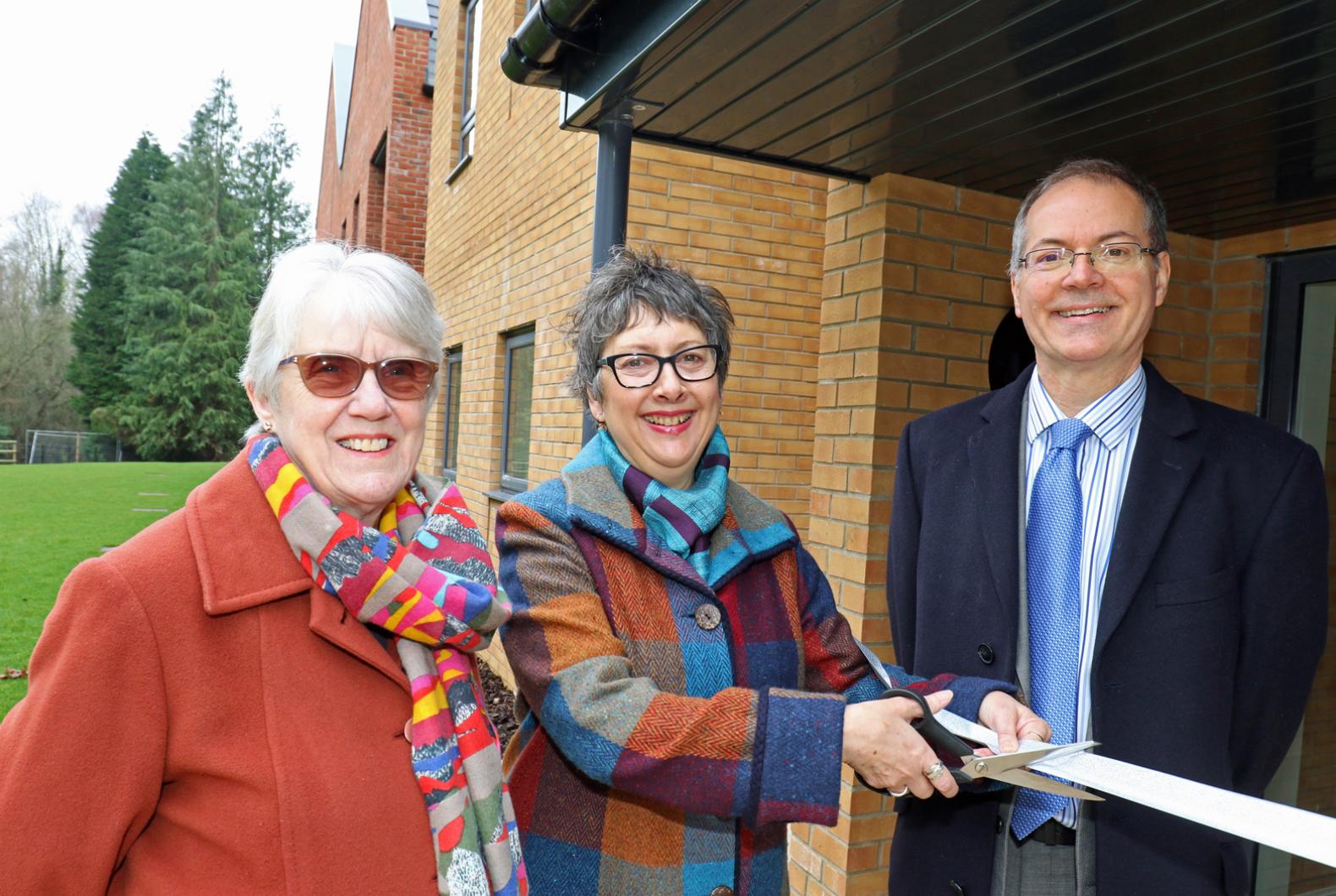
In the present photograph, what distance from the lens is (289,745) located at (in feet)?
4.67

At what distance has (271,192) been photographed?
4538 cm

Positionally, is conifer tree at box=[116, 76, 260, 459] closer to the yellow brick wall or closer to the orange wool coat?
the yellow brick wall

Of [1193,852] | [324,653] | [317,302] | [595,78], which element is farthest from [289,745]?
[595,78]

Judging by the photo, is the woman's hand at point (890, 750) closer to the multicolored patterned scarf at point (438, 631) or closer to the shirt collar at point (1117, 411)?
the multicolored patterned scarf at point (438, 631)

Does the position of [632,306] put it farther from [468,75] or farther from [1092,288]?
[468,75]

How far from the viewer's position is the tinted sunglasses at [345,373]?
1.62 metres

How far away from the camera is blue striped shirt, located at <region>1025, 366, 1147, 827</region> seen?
2.02 m

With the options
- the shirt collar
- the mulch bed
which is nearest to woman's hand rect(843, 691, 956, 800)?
the shirt collar

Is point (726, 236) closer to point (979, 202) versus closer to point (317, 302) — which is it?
point (979, 202)

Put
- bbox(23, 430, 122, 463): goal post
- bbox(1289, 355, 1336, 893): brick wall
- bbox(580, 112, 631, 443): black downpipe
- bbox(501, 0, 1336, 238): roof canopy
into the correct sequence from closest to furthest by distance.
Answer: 1. bbox(501, 0, 1336, 238): roof canopy
2. bbox(580, 112, 631, 443): black downpipe
3. bbox(1289, 355, 1336, 893): brick wall
4. bbox(23, 430, 122, 463): goal post

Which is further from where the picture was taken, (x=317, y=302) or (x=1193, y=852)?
(x=1193, y=852)

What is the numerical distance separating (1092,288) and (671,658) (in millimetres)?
1216

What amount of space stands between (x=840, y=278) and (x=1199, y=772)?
2.27 metres

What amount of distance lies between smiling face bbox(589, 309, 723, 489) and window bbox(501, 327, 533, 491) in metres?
4.92
